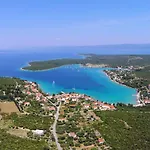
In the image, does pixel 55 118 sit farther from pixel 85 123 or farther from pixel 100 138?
pixel 100 138

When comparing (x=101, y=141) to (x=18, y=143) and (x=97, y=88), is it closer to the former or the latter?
(x=18, y=143)

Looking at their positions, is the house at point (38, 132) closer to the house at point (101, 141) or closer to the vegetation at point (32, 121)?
the vegetation at point (32, 121)

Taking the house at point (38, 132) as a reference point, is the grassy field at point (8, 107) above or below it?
above

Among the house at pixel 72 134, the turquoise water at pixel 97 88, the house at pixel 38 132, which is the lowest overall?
the turquoise water at pixel 97 88

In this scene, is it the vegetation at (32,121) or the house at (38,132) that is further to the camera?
the vegetation at (32,121)

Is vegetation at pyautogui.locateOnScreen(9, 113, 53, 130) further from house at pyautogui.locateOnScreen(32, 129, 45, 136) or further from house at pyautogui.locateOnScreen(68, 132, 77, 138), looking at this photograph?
house at pyautogui.locateOnScreen(68, 132, 77, 138)

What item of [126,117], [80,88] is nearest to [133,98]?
[80,88]

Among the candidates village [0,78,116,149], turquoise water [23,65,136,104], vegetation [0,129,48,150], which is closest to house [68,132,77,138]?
village [0,78,116,149]

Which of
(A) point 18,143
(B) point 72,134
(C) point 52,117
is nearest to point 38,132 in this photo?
(B) point 72,134

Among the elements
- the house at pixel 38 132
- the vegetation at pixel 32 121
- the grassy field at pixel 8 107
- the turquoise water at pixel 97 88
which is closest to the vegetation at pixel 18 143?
the house at pixel 38 132
